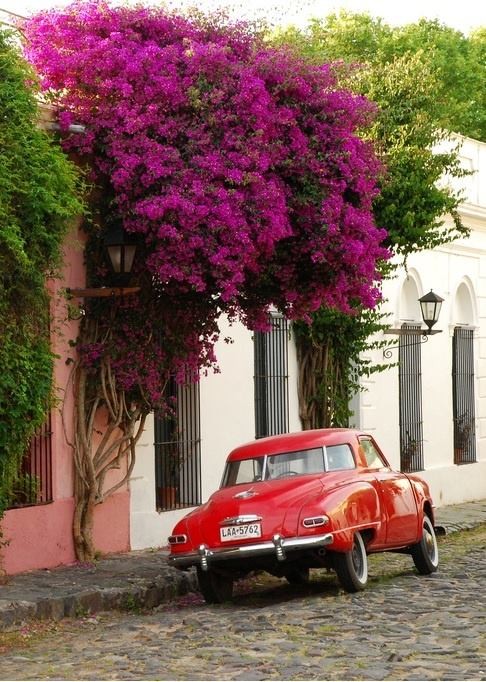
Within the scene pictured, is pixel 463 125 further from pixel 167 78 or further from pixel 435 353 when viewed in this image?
pixel 167 78

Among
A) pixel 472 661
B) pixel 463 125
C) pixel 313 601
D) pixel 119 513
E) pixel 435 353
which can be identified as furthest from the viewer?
pixel 463 125

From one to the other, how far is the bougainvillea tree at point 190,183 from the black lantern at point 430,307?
21.9 feet

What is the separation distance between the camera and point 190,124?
13.8 meters

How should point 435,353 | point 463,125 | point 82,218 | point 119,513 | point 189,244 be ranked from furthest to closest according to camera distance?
point 463,125, point 435,353, point 119,513, point 82,218, point 189,244

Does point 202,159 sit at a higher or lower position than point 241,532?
higher

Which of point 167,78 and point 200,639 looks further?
point 167,78

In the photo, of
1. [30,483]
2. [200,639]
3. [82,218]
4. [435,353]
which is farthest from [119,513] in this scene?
[435,353]

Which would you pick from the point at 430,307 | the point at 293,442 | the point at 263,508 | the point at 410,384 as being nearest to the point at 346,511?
the point at 263,508

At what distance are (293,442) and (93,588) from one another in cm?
236

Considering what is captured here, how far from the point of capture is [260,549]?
11641 millimetres

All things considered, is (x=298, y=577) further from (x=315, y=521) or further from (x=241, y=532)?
(x=315, y=521)

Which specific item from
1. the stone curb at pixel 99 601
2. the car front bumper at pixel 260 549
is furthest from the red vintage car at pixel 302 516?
the stone curb at pixel 99 601

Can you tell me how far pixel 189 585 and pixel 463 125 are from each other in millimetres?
28060

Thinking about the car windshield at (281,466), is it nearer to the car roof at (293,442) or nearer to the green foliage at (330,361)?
the car roof at (293,442)
